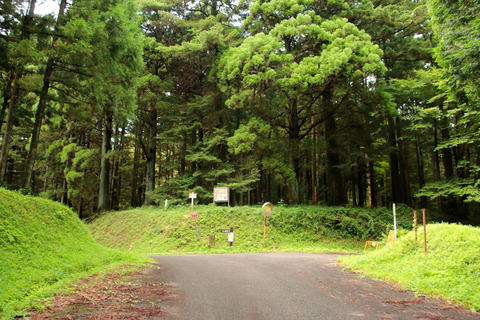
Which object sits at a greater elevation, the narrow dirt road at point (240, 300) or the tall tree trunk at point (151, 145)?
the tall tree trunk at point (151, 145)

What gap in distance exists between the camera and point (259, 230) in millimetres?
15773

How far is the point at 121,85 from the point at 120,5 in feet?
9.48

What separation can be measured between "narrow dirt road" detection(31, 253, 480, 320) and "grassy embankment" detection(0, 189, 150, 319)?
0.41 metres

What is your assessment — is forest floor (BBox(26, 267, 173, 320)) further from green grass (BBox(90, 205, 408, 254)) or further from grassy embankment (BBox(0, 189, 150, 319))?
green grass (BBox(90, 205, 408, 254))

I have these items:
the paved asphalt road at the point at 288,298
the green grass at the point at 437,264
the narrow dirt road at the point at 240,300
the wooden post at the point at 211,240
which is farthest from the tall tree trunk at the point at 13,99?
the green grass at the point at 437,264

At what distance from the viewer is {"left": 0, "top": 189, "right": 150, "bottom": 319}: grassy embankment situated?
Answer: 160 inches

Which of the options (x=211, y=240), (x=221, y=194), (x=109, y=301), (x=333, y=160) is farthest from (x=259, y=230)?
(x=109, y=301)

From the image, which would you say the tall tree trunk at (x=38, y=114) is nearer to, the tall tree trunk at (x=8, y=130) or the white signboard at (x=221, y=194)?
the tall tree trunk at (x=8, y=130)

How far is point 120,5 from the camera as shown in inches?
448

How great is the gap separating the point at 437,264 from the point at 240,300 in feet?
14.0

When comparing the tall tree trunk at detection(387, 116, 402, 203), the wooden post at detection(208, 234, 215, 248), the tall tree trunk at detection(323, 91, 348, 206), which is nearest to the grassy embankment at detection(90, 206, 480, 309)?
the wooden post at detection(208, 234, 215, 248)

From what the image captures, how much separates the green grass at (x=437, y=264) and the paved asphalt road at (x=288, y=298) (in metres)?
0.40

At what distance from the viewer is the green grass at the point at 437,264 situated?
4953mm

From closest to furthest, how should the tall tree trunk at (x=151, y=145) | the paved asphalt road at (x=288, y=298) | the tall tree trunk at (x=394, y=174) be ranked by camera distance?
1. the paved asphalt road at (x=288, y=298)
2. the tall tree trunk at (x=394, y=174)
3. the tall tree trunk at (x=151, y=145)
